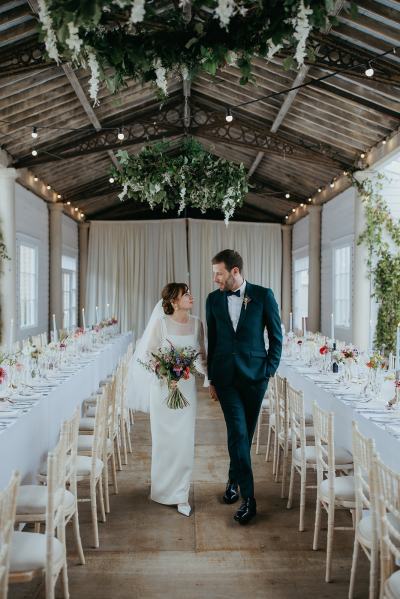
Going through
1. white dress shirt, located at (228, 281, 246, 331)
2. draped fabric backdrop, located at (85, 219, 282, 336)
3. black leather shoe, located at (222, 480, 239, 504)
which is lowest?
black leather shoe, located at (222, 480, 239, 504)

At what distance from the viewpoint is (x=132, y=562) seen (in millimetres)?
3867

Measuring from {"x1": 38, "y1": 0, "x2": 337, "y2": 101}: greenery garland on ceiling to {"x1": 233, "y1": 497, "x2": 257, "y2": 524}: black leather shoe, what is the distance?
295cm

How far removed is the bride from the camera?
4852 mm

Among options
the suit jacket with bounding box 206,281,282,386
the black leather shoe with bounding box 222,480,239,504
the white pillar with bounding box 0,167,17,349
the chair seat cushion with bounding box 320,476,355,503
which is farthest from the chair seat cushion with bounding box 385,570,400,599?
the white pillar with bounding box 0,167,17,349

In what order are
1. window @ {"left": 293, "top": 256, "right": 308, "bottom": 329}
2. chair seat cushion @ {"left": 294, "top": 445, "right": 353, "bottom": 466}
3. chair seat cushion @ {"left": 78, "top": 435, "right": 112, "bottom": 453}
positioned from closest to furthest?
1. chair seat cushion @ {"left": 294, "top": 445, "right": 353, "bottom": 466}
2. chair seat cushion @ {"left": 78, "top": 435, "right": 112, "bottom": 453}
3. window @ {"left": 293, "top": 256, "right": 308, "bottom": 329}

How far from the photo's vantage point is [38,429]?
15.2 feet

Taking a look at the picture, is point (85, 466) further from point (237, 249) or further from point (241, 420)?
point (237, 249)

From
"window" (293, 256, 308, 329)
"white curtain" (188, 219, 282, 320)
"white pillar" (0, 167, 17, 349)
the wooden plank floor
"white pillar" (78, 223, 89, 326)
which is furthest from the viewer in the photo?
"white pillar" (78, 223, 89, 326)

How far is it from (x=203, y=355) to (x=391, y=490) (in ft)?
8.32

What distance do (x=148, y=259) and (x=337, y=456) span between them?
40.6ft

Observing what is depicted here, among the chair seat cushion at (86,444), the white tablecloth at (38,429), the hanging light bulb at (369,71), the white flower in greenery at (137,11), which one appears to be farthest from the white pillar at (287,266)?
the white flower in greenery at (137,11)


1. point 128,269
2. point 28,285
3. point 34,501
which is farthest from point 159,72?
point 128,269

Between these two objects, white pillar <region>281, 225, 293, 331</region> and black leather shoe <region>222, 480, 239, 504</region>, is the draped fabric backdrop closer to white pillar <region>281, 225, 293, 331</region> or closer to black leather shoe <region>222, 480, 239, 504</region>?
white pillar <region>281, 225, 293, 331</region>

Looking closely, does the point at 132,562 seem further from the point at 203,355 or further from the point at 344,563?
the point at 203,355
